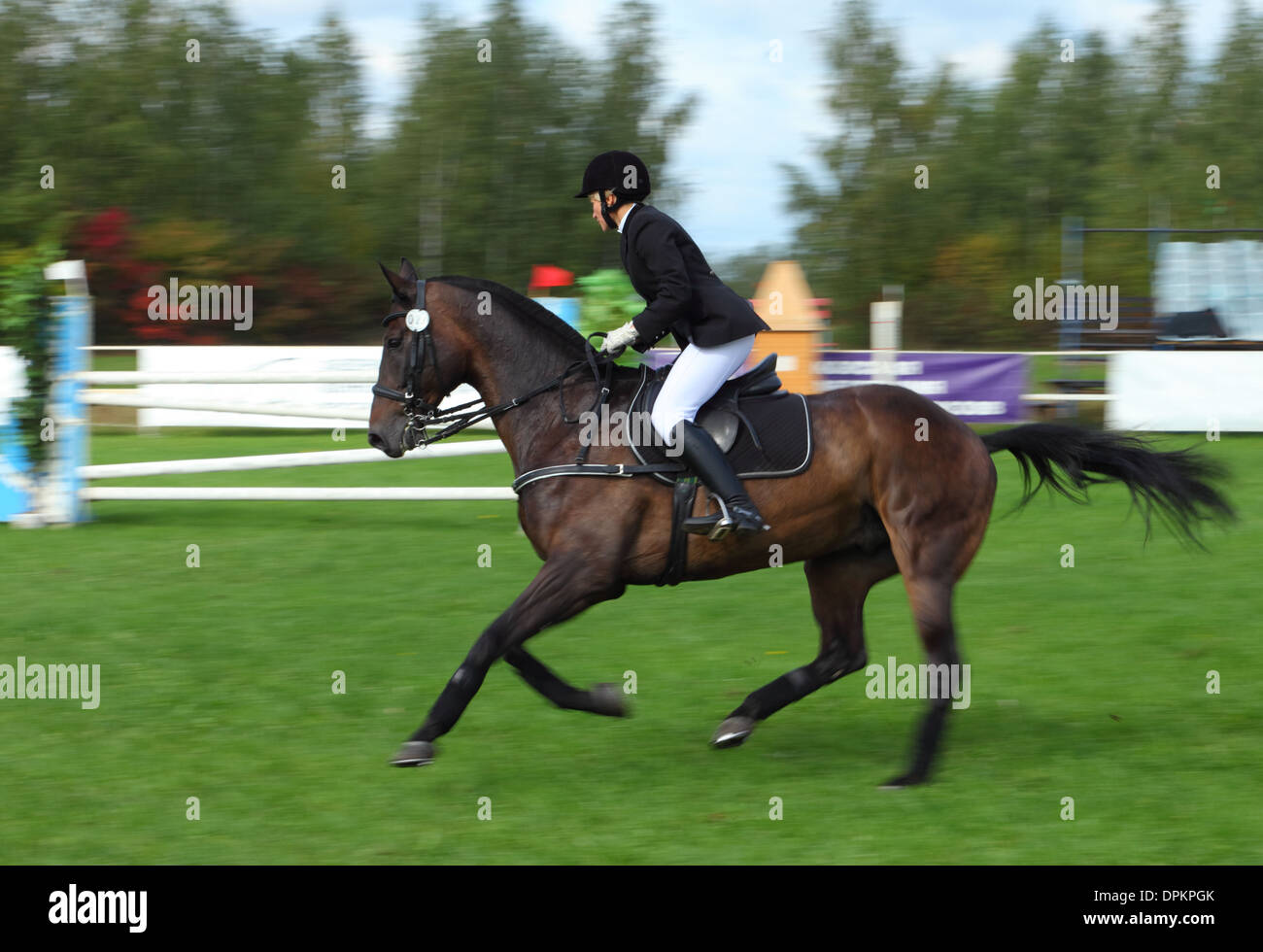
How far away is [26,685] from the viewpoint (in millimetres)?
6121

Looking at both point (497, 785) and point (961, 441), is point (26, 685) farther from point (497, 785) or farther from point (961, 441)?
point (961, 441)

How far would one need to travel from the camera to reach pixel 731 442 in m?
5.14

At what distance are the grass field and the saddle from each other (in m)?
0.91

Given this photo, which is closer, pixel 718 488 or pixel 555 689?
pixel 718 488

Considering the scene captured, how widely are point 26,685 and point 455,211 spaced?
106ft

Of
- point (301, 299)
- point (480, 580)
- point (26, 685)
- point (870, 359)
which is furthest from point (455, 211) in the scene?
point (26, 685)

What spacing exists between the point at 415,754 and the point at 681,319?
186cm

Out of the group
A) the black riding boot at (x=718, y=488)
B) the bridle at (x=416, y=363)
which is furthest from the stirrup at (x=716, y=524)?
the bridle at (x=416, y=363)

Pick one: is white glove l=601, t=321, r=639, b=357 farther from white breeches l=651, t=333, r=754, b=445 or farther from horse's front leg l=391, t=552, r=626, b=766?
horse's front leg l=391, t=552, r=626, b=766

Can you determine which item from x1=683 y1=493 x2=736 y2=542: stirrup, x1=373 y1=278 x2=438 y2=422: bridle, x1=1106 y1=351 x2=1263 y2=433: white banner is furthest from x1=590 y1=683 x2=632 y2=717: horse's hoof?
x1=1106 y1=351 x2=1263 y2=433: white banner

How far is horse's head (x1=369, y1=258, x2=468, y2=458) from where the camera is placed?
521 centimetres

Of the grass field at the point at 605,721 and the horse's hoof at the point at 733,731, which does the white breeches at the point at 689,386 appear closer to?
the horse's hoof at the point at 733,731

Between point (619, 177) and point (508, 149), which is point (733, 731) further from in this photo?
point (508, 149)

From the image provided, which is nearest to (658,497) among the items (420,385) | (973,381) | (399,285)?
(420,385)
